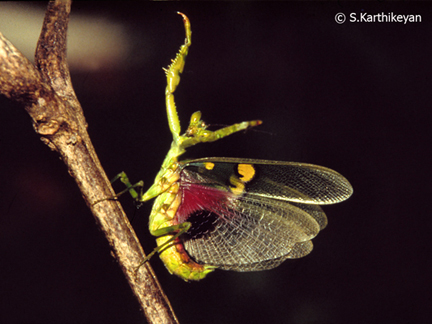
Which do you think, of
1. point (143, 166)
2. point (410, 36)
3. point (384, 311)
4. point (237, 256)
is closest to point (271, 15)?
point (410, 36)

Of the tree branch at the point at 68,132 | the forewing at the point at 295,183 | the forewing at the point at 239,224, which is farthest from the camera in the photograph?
the forewing at the point at 239,224

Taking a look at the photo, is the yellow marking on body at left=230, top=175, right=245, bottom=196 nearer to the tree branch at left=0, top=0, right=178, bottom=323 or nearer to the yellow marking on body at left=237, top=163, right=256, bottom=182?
the yellow marking on body at left=237, top=163, right=256, bottom=182

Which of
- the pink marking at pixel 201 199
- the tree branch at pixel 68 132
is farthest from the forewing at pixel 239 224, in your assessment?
the tree branch at pixel 68 132

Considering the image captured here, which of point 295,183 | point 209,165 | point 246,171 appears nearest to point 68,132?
point 209,165

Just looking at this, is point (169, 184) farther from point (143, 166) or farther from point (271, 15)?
point (271, 15)

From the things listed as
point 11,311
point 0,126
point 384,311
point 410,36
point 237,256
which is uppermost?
point 410,36

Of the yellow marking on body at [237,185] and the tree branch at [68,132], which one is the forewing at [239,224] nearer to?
the yellow marking on body at [237,185]
